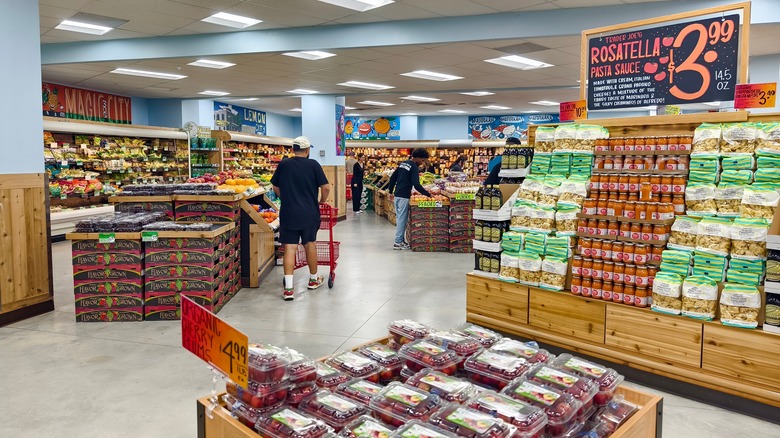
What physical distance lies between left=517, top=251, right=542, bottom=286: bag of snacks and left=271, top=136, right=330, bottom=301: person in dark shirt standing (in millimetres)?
2540

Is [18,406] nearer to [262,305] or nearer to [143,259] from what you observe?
[143,259]

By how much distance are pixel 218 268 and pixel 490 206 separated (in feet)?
9.17

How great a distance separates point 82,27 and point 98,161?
150 inches

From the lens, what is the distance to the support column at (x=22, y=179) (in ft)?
16.5

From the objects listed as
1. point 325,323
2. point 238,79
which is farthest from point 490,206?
point 238,79

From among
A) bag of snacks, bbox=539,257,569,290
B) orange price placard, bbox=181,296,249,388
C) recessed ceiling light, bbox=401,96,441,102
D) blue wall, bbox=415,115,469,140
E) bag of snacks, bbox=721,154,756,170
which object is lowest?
bag of snacks, bbox=539,257,569,290

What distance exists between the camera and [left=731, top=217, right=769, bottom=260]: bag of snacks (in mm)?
3252

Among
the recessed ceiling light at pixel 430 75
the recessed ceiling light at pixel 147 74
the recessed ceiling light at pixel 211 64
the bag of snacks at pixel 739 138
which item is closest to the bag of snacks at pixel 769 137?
the bag of snacks at pixel 739 138

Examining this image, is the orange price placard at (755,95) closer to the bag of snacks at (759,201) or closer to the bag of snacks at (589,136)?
the bag of snacks at (759,201)

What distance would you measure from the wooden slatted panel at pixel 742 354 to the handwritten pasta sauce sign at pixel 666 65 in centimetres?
158

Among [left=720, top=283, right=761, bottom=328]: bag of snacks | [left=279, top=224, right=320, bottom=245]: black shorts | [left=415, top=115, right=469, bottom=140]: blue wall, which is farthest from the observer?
[left=415, top=115, right=469, bottom=140]: blue wall

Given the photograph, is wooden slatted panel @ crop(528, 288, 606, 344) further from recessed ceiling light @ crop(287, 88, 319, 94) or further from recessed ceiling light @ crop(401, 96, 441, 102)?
recessed ceiling light @ crop(401, 96, 441, 102)

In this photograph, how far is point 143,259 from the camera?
523cm

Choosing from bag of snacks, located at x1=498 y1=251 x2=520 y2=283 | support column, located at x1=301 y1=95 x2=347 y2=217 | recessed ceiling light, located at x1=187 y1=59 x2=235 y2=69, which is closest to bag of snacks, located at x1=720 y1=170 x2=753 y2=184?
bag of snacks, located at x1=498 y1=251 x2=520 y2=283
